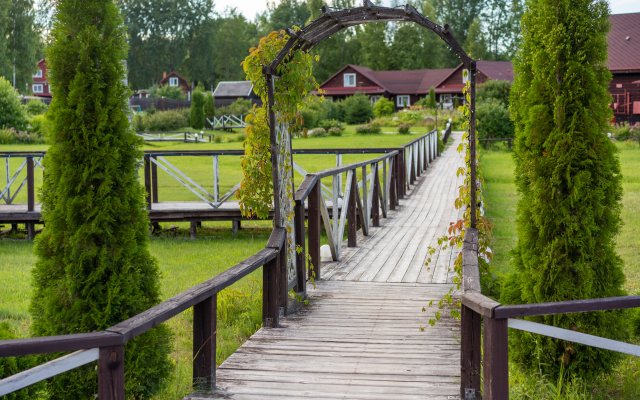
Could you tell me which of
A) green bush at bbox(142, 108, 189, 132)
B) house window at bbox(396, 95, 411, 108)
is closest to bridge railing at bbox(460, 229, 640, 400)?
green bush at bbox(142, 108, 189, 132)

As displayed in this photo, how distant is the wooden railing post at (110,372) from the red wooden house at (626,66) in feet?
129

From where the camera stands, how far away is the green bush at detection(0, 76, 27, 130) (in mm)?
39125

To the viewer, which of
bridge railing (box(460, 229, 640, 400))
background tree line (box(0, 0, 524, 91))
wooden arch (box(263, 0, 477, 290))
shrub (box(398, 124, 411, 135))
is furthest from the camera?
background tree line (box(0, 0, 524, 91))

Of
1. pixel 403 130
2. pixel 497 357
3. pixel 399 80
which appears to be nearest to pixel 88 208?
pixel 497 357

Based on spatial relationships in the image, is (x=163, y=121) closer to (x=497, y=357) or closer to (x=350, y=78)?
(x=350, y=78)

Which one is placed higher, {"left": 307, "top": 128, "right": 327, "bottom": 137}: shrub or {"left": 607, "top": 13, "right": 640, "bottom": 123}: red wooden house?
{"left": 607, "top": 13, "right": 640, "bottom": 123}: red wooden house

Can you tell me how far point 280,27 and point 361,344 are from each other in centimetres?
7232

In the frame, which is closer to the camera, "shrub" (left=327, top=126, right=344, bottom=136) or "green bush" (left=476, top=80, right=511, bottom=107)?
"shrub" (left=327, top=126, right=344, bottom=136)

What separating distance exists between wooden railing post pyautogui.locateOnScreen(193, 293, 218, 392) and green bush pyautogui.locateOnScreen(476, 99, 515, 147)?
89.7 ft

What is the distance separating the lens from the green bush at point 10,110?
128 feet

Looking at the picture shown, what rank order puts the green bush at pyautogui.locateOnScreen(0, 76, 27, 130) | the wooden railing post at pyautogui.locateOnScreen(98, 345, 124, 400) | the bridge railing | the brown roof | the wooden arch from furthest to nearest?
the brown roof
the green bush at pyautogui.locateOnScreen(0, 76, 27, 130)
the wooden arch
the bridge railing
the wooden railing post at pyautogui.locateOnScreen(98, 345, 124, 400)

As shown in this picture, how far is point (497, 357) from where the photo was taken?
3.64 meters

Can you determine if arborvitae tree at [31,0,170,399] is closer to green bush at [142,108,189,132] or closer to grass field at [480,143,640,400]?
grass field at [480,143,640,400]

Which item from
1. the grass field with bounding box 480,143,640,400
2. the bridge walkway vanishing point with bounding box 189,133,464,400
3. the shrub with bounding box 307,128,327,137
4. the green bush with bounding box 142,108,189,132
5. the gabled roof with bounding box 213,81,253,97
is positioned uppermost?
the gabled roof with bounding box 213,81,253,97
